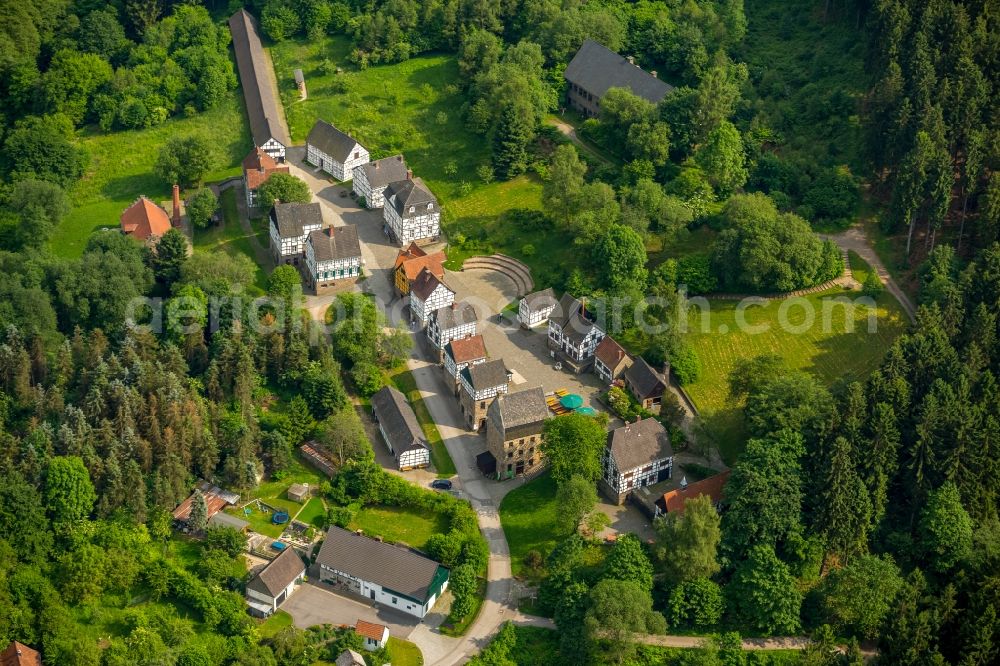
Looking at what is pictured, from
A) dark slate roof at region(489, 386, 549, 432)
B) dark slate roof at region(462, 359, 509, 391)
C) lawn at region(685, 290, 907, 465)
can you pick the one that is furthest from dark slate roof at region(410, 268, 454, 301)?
lawn at region(685, 290, 907, 465)

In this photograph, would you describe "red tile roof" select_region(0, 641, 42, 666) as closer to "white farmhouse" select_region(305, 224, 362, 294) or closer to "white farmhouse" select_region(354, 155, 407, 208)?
"white farmhouse" select_region(305, 224, 362, 294)

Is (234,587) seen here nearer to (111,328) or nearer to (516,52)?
(111,328)

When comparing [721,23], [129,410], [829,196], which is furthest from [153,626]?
[721,23]

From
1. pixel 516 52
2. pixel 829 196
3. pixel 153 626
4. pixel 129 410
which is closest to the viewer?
pixel 153 626

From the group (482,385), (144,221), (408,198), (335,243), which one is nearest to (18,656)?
(482,385)

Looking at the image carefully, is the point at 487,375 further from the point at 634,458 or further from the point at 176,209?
the point at 176,209

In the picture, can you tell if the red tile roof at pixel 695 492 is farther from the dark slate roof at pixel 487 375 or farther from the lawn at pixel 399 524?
the dark slate roof at pixel 487 375

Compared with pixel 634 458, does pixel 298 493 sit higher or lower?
lower
